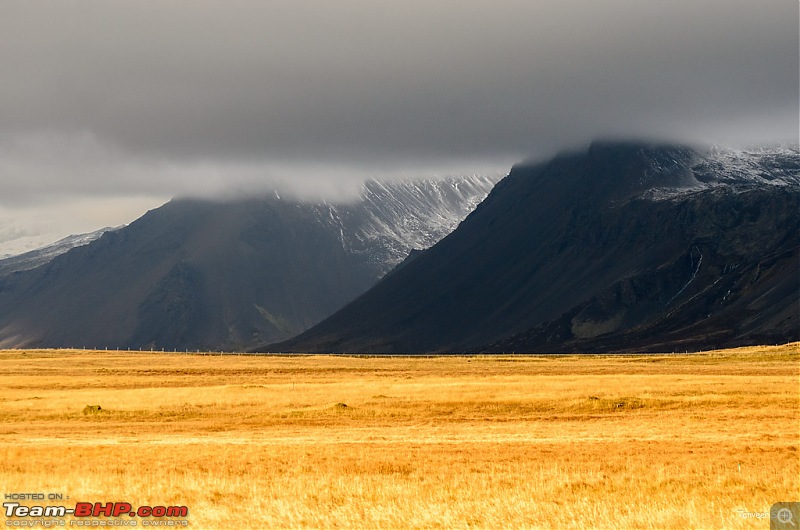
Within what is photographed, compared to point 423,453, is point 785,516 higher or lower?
higher

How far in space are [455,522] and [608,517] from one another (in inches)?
194

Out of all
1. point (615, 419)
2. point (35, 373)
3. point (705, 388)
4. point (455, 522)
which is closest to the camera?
point (455, 522)

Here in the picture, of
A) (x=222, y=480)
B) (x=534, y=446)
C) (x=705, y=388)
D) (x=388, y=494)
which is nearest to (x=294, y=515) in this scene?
(x=388, y=494)

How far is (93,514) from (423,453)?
1926 centimetres

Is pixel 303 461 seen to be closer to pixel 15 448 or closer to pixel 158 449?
pixel 158 449

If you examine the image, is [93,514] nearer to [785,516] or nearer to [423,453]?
[423,453]

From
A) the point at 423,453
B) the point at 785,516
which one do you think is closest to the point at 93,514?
the point at 423,453

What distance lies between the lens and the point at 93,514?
29953 millimetres

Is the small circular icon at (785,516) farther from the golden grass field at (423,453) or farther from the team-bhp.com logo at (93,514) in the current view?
the team-bhp.com logo at (93,514)

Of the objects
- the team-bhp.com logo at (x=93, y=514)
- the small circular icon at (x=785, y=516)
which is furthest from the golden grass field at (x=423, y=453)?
the team-bhp.com logo at (x=93, y=514)

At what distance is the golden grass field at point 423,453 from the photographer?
103 ft

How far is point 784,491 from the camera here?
34719 millimetres

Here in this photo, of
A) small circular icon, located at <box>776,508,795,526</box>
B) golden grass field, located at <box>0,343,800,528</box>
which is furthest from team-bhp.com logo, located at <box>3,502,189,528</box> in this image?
small circular icon, located at <box>776,508,795,526</box>

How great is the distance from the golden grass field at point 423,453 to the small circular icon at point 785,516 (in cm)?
79
